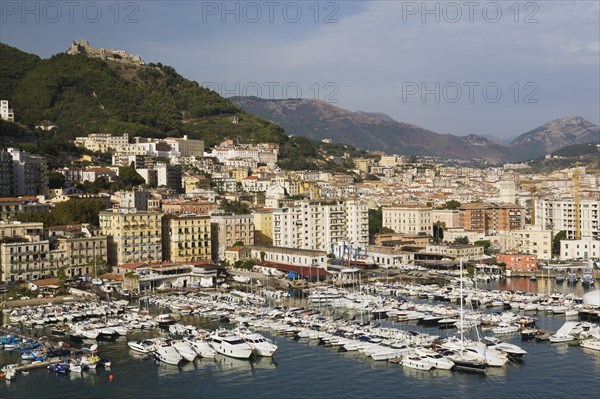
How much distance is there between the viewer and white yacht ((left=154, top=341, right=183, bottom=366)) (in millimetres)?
18719

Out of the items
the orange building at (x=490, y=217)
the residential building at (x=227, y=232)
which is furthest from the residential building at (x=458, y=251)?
the residential building at (x=227, y=232)

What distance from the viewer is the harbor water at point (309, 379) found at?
54.0 feet

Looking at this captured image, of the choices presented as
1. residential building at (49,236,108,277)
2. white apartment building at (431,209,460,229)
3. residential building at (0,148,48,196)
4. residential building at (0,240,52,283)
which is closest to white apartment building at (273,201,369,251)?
white apartment building at (431,209,460,229)

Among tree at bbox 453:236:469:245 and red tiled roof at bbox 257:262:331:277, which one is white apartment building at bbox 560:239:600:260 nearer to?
tree at bbox 453:236:469:245

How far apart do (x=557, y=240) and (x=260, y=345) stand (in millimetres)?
25078

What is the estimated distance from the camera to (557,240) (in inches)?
1581

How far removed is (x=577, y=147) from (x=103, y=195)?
120m

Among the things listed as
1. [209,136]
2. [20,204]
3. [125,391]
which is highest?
[209,136]

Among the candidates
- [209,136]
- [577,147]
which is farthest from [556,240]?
[577,147]

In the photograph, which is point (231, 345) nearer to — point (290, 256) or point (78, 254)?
point (78, 254)

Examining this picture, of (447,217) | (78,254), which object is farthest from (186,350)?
(447,217)

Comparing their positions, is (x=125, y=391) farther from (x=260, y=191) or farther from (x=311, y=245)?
(x=260, y=191)

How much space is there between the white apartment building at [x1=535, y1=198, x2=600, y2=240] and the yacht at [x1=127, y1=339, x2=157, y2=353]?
Answer: 2659 centimetres

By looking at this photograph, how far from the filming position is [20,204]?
3422 centimetres
